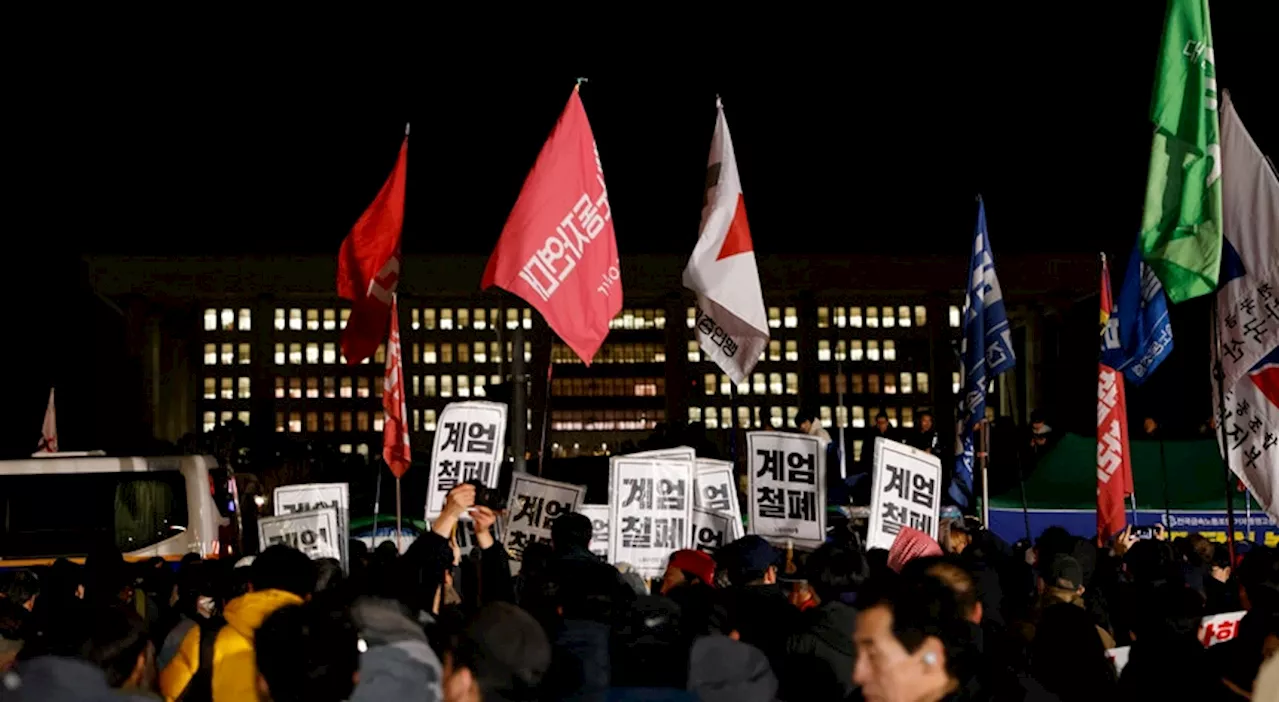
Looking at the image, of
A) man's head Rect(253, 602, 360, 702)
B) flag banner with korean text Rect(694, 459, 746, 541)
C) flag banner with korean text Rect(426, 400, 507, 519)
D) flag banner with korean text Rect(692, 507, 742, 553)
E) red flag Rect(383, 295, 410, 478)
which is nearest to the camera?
man's head Rect(253, 602, 360, 702)

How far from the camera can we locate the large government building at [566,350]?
4831 centimetres

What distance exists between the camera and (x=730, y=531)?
9.62 m

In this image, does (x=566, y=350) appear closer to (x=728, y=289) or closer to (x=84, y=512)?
(x=84, y=512)

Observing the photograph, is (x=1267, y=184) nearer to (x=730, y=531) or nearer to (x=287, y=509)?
(x=730, y=531)

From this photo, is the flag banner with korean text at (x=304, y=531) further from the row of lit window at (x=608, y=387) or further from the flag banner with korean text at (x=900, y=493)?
the row of lit window at (x=608, y=387)

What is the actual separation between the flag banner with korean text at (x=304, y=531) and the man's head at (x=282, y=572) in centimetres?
508

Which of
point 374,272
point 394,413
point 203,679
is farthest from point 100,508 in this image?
point 203,679

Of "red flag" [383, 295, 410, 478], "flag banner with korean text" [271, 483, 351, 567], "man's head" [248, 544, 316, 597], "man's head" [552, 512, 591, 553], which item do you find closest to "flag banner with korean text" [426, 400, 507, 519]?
"flag banner with korean text" [271, 483, 351, 567]

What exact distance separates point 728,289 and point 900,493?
2.49m

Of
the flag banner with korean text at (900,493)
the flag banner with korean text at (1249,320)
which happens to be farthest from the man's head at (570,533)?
the flag banner with korean text at (1249,320)

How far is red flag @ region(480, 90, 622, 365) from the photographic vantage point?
9844 mm

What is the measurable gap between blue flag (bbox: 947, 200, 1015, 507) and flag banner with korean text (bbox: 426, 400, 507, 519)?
4241 millimetres

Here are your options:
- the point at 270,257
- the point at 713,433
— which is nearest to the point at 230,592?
Answer: the point at 270,257

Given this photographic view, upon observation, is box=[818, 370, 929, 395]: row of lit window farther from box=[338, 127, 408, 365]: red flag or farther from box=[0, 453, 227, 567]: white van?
box=[338, 127, 408, 365]: red flag
